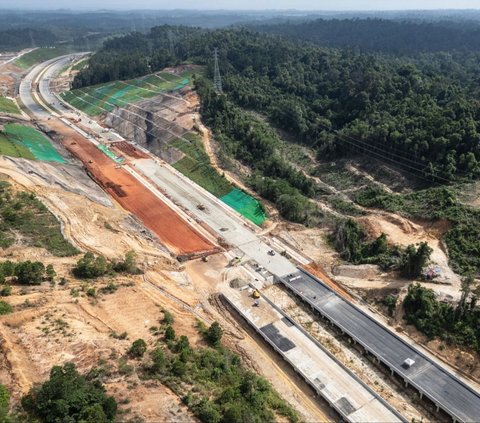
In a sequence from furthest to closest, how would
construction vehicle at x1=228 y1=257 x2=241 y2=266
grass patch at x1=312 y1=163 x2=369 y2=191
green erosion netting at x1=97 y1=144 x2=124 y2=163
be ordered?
green erosion netting at x1=97 y1=144 x2=124 y2=163
grass patch at x1=312 y1=163 x2=369 y2=191
construction vehicle at x1=228 y1=257 x2=241 y2=266

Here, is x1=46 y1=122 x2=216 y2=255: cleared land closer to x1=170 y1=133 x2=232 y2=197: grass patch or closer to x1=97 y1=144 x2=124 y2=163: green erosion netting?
x1=97 y1=144 x2=124 y2=163: green erosion netting

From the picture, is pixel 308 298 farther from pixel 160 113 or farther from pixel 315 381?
pixel 160 113

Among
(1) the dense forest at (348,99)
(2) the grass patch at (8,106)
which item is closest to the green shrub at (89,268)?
(1) the dense forest at (348,99)

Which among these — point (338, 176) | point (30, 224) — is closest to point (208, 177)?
point (338, 176)

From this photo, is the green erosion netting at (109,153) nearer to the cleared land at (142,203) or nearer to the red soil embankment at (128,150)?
the cleared land at (142,203)

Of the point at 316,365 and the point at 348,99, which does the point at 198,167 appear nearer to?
the point at 348,99

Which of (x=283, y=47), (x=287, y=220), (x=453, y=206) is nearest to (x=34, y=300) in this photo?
(x=287, y=220)

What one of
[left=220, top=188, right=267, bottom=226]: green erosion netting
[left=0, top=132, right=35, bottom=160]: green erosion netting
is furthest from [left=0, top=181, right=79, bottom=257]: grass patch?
[left=220, top=188, right=267, bottom=226]: green erosion netting
